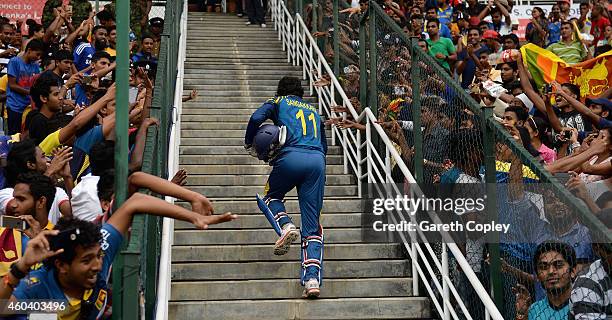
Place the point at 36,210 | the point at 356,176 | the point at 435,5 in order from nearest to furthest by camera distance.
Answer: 1. the point at 36,210
2. the point at 356,176
3. the point at 435,5

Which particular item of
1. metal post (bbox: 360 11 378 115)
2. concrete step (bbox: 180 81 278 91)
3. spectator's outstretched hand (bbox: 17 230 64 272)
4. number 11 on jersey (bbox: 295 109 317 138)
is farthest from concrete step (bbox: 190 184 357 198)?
spectator's outstretched hand (bbox: 17 230 64 272)

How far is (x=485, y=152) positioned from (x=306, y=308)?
203 centimetres

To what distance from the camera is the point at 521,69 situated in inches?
427

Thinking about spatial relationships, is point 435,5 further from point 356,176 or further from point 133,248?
point 133,248

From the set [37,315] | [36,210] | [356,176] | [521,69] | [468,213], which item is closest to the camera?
[37,315]

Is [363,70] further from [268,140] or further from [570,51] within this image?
[570,51]

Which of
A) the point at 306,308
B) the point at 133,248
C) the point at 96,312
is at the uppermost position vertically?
the point at 133,248

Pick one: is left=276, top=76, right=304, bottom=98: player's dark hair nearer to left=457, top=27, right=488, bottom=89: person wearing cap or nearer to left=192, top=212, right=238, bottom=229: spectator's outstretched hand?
left=192, top=212, right=238, bottom=229: spectator's outstretched hand

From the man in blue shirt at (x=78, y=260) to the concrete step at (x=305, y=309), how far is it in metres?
2.08

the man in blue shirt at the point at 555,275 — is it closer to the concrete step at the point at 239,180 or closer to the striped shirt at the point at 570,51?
the concrete step at the point at 239,180

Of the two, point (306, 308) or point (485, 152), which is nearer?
point (485, 152)

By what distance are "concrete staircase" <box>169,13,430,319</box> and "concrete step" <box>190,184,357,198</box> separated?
0.04 feet

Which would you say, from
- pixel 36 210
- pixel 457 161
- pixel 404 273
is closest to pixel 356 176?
pixel 404 273

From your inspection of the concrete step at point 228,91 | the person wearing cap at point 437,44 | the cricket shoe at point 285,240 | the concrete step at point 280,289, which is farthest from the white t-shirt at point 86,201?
the person wearing cap at point 437,44
